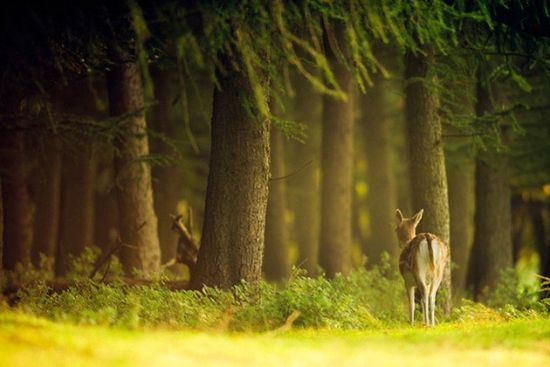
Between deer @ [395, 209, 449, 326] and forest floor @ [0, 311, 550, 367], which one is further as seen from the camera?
deer @ [395, 209, 449, 326]

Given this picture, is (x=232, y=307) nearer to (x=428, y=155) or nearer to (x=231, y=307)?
(x=231, y=307)

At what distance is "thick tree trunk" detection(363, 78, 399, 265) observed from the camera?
28531 mm

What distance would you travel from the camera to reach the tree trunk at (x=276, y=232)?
27.0 meters

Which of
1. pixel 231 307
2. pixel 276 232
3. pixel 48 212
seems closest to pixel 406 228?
pixel 231 307

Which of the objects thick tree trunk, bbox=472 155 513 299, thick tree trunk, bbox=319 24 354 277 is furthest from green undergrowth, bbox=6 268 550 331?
thick tree trunk, bbox=319 24 354 277

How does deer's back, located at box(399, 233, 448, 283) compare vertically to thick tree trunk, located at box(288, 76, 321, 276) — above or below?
below

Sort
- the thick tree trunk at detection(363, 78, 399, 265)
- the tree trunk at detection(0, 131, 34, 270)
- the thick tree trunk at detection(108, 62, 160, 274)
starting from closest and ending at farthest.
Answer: the thick tree trunk at detection(108, 62, 160, 274) → the tree trunk at detection(0, 131, 34, 270) → the thick tree trunk at detection(363, 78, 399, 265)

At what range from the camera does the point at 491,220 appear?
904 inches

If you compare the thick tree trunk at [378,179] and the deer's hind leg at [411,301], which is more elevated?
the thick tree trunk at [378,179]

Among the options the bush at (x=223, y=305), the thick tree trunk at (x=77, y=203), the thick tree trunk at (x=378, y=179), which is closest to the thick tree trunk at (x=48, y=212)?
the thick tree trunk at (x=77, y=203)

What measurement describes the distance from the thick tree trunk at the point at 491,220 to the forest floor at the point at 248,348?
1195cm

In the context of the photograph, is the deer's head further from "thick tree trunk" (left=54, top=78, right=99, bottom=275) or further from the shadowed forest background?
"thick tree trunk" (left=54, top=78, right=99, bottom=275)

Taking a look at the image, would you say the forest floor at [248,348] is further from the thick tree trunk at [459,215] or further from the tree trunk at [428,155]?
the thick tree trunk at [459,215]

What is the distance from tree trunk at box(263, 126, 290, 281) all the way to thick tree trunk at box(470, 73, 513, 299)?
625 cm
